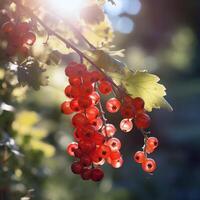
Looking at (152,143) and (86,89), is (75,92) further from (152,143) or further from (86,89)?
(152,143)

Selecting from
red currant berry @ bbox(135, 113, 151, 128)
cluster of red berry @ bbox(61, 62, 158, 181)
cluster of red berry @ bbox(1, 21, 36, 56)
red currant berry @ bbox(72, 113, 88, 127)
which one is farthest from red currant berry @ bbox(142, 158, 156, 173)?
cluster of red berry @ bbox(1, 21, 36, 56)

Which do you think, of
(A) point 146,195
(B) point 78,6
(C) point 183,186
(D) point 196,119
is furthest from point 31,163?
(D) point 196,119

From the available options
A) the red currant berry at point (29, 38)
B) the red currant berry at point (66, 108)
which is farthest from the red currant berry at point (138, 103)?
the red currant berry at point (29, 38)

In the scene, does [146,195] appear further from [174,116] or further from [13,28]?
[13,28]

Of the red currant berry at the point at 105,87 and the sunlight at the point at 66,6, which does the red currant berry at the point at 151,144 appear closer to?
the red currant berry at the point at 105,87

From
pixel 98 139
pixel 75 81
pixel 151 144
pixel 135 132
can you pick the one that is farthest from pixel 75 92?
pixel 135 132

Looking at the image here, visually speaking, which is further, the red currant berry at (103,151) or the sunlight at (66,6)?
the sunlight at (66,6)

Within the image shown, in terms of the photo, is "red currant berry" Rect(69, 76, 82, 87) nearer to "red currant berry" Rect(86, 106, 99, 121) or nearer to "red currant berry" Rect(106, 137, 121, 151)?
"red currant berry" Rect(86, 106, 99, 121)
